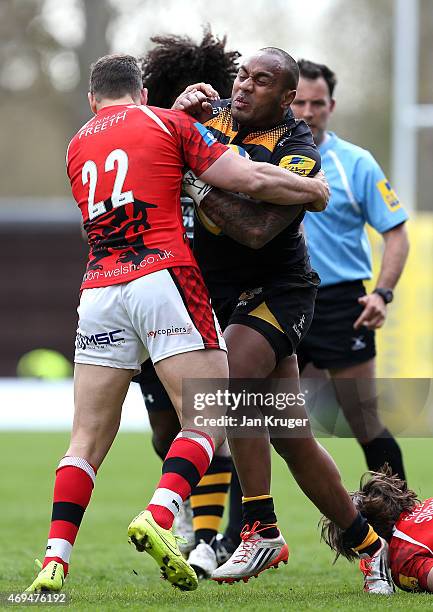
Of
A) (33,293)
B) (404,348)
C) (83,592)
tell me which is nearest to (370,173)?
(83,592)

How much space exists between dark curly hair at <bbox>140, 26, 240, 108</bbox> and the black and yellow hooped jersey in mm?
1188

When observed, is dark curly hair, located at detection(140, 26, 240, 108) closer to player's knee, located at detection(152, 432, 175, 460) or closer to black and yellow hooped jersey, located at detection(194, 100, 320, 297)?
black and yellow hooped jersey, located at detection(194, 100, 320, 297)

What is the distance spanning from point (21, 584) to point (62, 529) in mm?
748

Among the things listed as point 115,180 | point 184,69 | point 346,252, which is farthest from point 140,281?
point 346,252

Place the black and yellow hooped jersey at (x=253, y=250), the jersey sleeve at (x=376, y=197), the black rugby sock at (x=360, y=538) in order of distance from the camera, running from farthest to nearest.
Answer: the jersey sleeve at (x=376, y=197) → the black rugby sock at (x=360, y=538) → the black and yellow hooped jersey at (x=253, y=250)

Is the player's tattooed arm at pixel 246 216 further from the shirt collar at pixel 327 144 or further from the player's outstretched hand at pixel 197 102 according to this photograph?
the shirt collar at pixel 327 144

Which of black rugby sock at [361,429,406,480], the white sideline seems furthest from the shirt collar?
the white sideline

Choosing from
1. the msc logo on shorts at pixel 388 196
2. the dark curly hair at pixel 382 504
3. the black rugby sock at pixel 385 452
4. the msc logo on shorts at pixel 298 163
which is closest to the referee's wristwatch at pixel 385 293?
the msc logo on shorts at pixel 388 196

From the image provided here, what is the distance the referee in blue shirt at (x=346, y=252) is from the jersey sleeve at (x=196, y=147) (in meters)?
1.95

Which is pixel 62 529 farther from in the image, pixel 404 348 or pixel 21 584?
pixel 404 348

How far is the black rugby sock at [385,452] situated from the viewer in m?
6.18

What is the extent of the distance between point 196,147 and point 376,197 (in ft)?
6.78

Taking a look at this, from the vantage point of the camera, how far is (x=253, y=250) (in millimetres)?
4922

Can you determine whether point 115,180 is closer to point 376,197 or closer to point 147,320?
point 147,320
